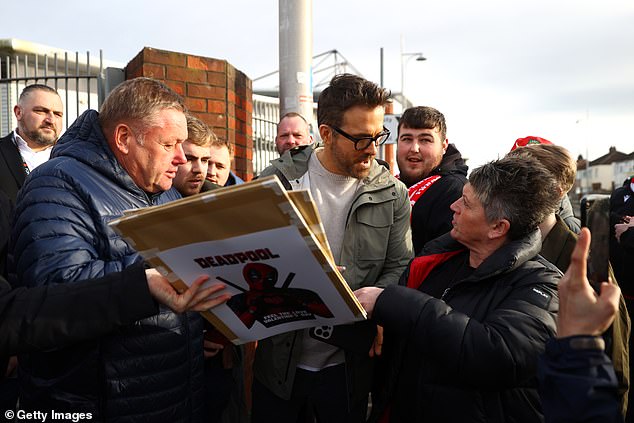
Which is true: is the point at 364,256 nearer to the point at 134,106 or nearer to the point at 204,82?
the point at 134,106

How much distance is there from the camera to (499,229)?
2166mm

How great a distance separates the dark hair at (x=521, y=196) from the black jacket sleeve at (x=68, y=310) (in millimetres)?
1375

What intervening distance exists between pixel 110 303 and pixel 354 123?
1446mm

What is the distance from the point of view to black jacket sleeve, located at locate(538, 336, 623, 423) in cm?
127

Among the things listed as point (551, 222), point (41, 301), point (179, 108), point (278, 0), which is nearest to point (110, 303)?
point (41, 301)

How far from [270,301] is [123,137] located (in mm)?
849

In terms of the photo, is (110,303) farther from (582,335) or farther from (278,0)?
(278,0)

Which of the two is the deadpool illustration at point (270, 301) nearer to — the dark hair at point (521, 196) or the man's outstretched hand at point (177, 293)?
the man's outstretched hand at point (177, 293)

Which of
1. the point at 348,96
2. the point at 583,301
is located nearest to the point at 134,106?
the point at 348,96

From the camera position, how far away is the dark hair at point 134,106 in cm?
201

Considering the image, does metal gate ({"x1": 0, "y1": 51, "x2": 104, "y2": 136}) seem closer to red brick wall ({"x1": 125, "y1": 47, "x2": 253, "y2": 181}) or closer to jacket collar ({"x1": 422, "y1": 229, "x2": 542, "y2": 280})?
red brick wall ({"x1": 125, "y1": 47, "x2": 253, "y2": 181})

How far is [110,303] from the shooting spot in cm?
162

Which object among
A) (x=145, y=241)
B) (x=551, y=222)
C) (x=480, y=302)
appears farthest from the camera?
(x=551, y=222)

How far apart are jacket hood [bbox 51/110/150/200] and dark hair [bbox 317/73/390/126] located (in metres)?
1.02
